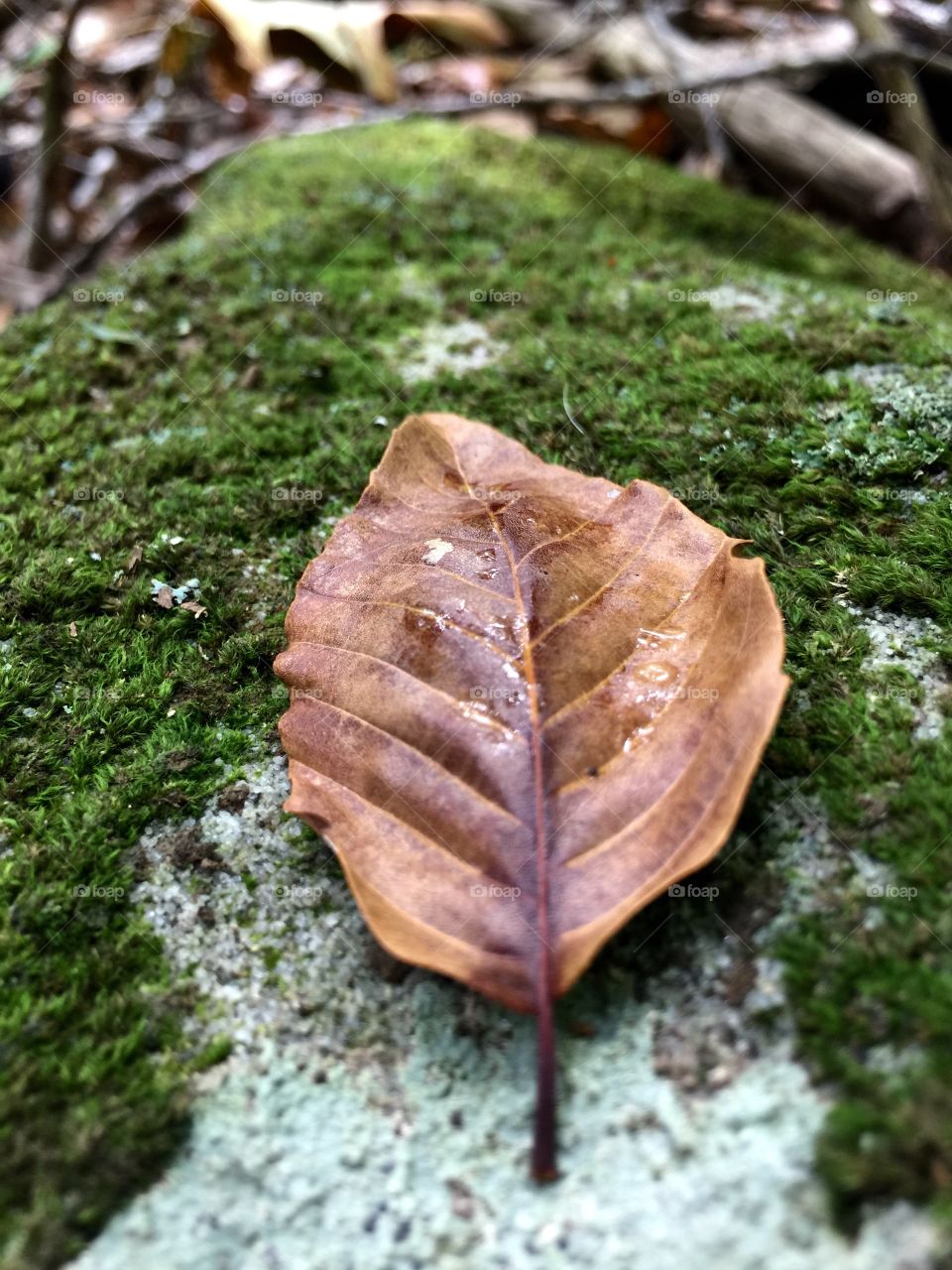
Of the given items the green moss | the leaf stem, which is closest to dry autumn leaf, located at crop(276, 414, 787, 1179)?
the leaf stem

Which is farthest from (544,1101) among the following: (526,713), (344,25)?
(344,25)

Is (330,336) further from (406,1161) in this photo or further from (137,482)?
(406,1161)

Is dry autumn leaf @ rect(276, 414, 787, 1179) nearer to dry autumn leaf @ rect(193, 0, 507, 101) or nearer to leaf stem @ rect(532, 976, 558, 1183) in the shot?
leaf stem @ rect(532, 976, 558, 1183)

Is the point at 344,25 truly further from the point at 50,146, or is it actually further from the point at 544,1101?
the point at 544,1101

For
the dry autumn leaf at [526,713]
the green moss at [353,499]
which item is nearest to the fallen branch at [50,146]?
the green moss at [353,499]

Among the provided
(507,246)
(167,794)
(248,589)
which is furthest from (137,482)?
(507,246)

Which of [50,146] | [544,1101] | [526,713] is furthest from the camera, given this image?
[50,146]

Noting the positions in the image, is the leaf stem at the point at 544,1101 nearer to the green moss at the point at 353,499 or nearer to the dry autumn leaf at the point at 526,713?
the dry autumn leaf at the point at 526,713
